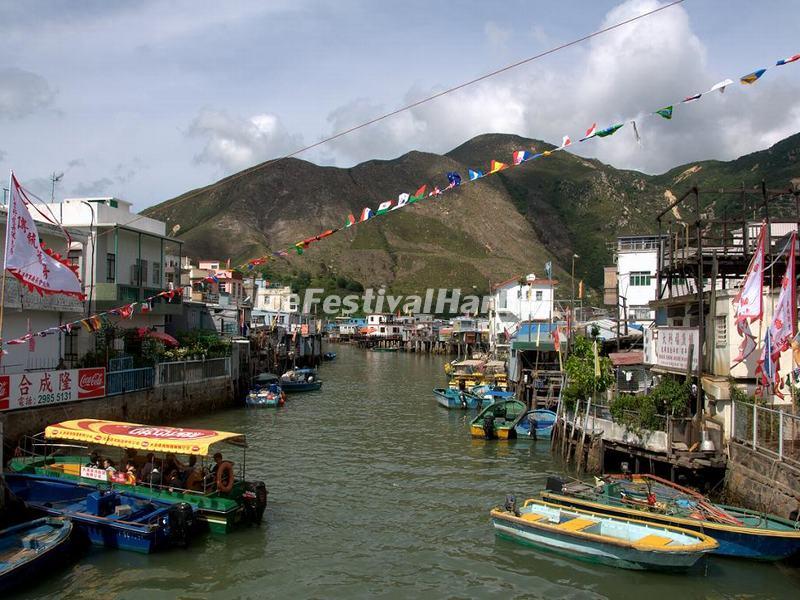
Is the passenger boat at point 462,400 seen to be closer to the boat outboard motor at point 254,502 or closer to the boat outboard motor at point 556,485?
the boat outboard motor at point 556,485

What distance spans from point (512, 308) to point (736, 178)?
89888 mm

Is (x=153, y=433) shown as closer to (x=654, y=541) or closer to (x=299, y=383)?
(x=654, y=541)

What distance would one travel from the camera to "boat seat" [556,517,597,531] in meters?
16.2

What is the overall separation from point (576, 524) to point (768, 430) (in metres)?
6.63

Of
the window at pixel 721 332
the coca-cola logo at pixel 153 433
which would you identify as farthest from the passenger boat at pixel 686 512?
the coca-cola logo at pixel 153 433

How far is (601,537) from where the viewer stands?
15547 mm

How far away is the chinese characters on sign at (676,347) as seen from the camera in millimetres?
22931

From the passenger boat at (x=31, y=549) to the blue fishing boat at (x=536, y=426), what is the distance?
2132 centimetres

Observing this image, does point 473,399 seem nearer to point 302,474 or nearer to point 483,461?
point 483,461

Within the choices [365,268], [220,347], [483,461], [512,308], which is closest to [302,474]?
[483,461]

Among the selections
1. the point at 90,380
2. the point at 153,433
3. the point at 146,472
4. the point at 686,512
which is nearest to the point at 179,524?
the point at 146,472

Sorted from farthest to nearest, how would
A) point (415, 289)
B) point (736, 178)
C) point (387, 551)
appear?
point (415, 289) < point (736, 178) < point (387, 551)

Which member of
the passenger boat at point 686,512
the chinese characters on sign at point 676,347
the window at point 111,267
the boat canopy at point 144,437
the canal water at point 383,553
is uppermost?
the window at point 111,267

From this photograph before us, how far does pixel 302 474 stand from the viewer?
79.2 feet
